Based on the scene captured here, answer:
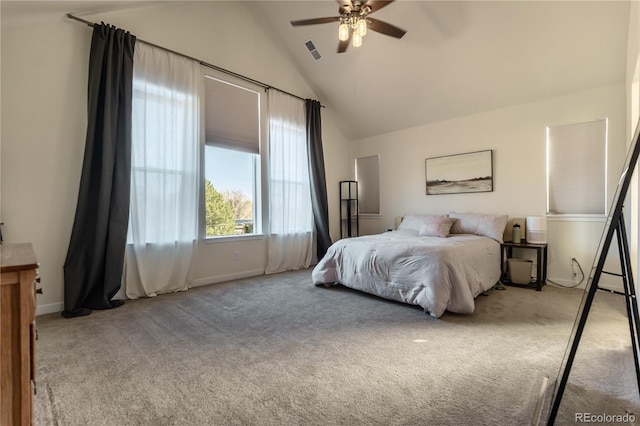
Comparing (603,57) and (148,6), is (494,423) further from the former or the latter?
(148,6)

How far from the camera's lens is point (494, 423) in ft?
4.21

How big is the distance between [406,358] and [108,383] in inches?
69.7

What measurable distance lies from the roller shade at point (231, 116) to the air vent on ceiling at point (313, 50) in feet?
3.52

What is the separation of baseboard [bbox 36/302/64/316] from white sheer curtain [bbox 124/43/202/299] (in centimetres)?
54

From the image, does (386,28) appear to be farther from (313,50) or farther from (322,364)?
(322,364)

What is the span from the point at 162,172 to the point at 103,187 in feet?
2.07

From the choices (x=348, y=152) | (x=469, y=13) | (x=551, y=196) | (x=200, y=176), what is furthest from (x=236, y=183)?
(x=551, y=196)

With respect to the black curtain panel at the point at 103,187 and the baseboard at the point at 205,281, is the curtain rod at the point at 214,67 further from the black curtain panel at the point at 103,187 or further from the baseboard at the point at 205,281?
the baseboard at the point at 205,281

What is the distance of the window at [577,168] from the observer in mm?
3346

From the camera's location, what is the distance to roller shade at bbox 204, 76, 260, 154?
3875 millimetres

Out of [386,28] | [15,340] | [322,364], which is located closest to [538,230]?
[386,28]

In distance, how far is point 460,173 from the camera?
14.5 feet

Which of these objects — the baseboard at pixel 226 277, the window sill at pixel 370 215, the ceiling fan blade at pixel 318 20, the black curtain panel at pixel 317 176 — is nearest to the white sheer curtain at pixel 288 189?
the black curtain panel at pixel 317 176

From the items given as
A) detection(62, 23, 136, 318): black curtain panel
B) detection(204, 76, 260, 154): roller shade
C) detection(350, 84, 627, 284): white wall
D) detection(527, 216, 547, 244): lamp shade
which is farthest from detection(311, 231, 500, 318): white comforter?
detection(62, 23, 136, 318): black curtain panel
